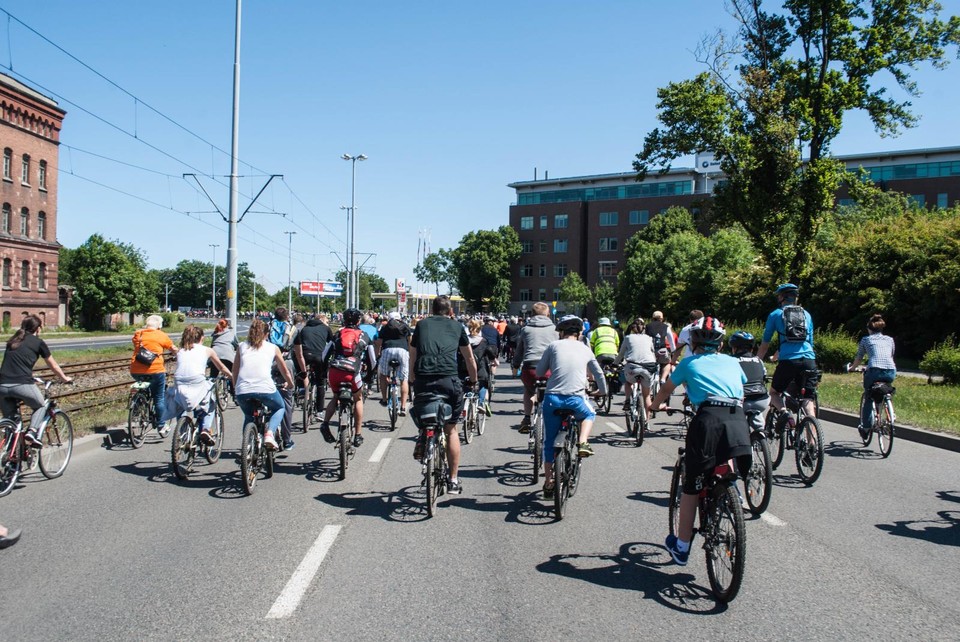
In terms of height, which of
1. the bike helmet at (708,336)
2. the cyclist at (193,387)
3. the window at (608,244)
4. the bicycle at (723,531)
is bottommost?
the bicycle at (723,531)

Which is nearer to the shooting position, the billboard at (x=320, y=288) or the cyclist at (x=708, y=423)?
the cyclist at (x=708, y=423)

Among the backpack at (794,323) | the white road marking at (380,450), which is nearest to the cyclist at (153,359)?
the white road marking at (380,450)

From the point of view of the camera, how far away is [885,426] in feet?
32.2

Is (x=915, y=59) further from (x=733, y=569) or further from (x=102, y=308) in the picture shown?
(x=102, y=308)

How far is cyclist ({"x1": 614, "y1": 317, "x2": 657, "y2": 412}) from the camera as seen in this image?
11102 mm

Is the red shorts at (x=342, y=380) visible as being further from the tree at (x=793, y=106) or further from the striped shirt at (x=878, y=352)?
the tree at (x=793, y=106)

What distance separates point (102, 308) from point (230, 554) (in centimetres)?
6044

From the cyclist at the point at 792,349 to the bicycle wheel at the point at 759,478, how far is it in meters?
2.01

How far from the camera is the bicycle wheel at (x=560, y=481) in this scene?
6.29 metres

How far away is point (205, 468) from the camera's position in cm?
882

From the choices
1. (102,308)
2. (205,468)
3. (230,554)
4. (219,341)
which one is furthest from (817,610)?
(102,308)

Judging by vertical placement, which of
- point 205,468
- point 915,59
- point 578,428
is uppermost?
point 915,59

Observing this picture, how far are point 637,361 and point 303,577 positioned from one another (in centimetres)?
731

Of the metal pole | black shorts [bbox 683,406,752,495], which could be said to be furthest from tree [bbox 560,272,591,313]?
black shorts [bbox 683,406,752,495]
